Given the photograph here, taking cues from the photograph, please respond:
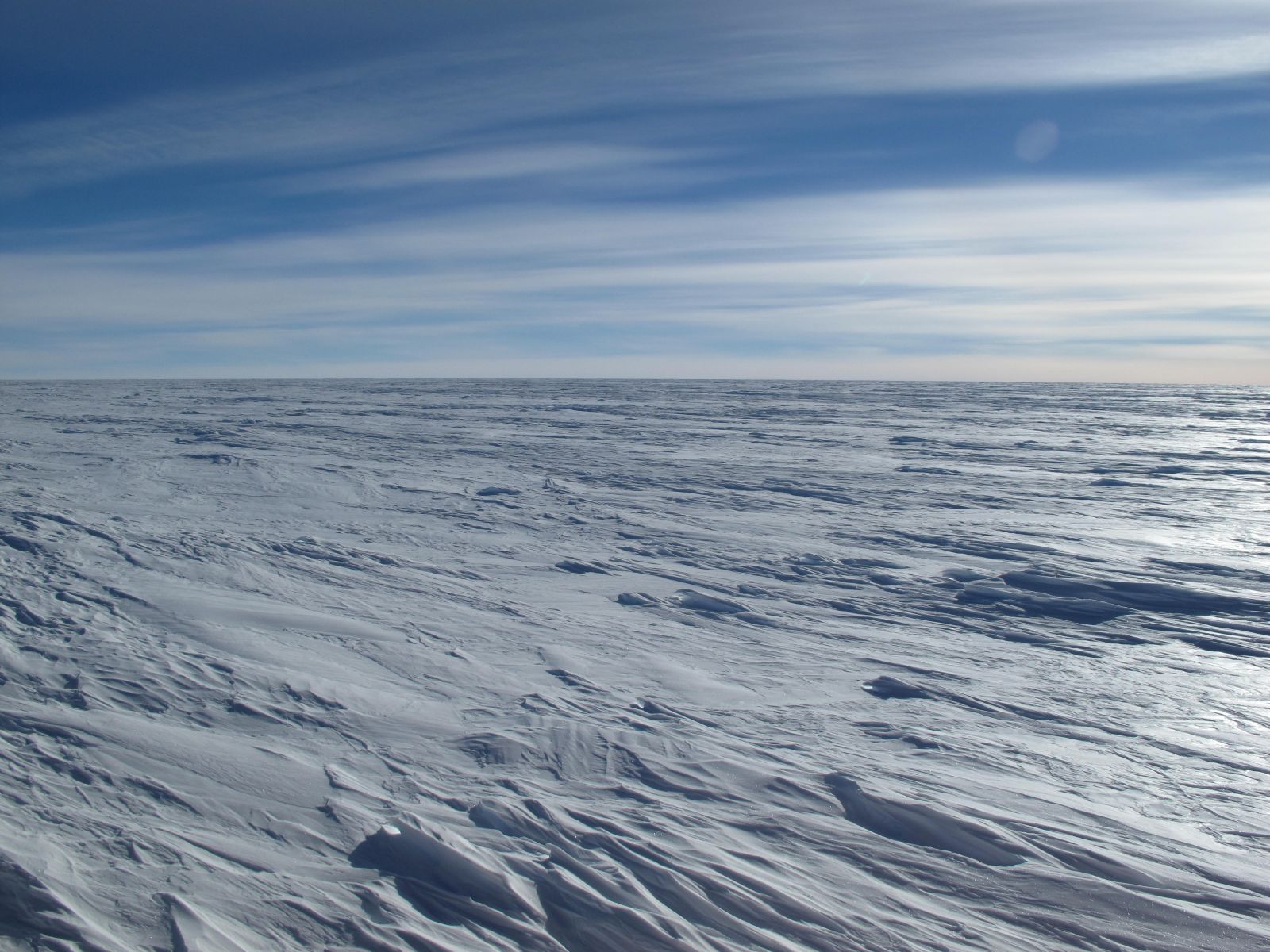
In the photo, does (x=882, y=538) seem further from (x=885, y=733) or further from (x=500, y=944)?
(x=500, y=944)

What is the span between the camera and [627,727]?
2924 millimetres

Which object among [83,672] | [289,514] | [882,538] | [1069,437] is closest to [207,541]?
[289,514]

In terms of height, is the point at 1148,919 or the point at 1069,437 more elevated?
the point at 1069,437

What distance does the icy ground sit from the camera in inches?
78.2

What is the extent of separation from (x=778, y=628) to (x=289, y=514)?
4.21 m

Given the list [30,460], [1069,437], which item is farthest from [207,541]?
[1069,437]

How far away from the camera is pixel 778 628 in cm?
401

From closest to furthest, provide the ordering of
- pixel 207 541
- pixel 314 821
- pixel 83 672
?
pixel 314 821 < pixel 83 672 < pixel 207 541

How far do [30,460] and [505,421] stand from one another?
890cm

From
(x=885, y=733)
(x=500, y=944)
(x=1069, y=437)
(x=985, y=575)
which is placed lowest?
(x=500, y=944)

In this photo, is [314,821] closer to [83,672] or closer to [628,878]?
[628,878]

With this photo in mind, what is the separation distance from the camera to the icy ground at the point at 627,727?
199 cm

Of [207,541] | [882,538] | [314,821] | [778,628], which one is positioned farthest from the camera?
[882,538]

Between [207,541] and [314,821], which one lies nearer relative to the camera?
[314,821]
